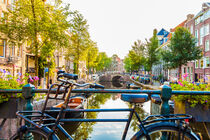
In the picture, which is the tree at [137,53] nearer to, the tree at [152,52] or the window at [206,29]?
the tree at [152,52]

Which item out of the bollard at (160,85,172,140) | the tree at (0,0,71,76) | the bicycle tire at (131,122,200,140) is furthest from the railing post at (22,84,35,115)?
the tree at (0,0,71,76)

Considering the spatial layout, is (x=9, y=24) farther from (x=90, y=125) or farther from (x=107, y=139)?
(x=107, y=139)

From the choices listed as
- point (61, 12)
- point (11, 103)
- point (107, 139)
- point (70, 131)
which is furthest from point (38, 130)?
point (61, 12)

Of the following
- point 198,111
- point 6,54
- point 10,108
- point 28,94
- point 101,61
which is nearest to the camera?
point 28,94

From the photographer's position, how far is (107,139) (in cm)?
954

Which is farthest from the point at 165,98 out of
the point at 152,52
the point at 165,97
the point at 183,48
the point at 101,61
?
the point at 101,61

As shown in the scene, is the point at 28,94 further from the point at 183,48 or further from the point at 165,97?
the point at 183,48

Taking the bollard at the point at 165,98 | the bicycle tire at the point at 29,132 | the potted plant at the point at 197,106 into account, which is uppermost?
the bollard at the point at 165,98

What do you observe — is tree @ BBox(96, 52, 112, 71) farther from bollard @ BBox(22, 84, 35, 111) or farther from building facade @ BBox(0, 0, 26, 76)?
bollard @ BBox(22, 84, 35, 111)

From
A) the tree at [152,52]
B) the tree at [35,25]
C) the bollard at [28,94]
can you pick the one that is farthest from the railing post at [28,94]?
the tree at [152,52]

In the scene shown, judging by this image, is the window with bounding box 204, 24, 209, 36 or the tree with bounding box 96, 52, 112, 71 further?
the tree with bounding box 96, 52, 112, 71

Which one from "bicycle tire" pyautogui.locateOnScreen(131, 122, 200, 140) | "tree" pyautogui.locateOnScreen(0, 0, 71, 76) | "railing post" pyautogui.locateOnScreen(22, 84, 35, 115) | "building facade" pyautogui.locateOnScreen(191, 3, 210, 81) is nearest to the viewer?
"bicycle tire" pyautogui.locateOnScreen(131, 122, 200, 140)

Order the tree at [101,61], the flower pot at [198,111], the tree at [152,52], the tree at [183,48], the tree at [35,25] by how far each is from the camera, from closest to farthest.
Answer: the flower pot at [198,111]
the tree at [35,25]
the tree at [183,48]
the tree at [152,52]
the tree at [101,61]

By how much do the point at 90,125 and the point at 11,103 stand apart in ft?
28.7
